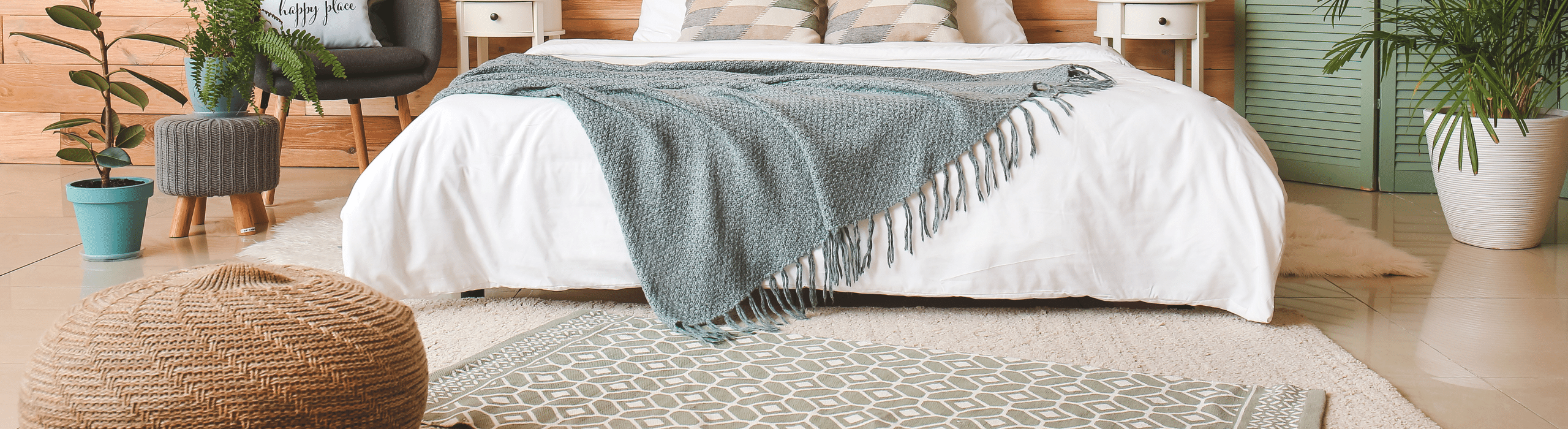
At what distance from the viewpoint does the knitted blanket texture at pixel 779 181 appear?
71.0 inches

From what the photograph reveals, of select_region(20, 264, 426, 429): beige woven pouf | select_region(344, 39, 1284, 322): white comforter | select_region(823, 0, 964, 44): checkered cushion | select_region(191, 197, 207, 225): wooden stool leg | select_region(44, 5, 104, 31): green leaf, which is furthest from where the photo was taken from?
select_region(823, 0, 964, 44): checkered cushion

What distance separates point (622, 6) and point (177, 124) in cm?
165

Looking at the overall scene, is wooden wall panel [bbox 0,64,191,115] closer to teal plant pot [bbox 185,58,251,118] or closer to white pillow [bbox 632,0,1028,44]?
teal plant pot [bbox 185,58,251,118]

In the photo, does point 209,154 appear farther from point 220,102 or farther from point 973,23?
point 973,23

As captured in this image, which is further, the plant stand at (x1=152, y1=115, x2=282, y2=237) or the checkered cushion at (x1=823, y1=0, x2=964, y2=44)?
the checkered cushion at (x1=823, y1=0, x2=964, y2=44)

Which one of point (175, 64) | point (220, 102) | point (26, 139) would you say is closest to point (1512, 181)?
point (220, 102)

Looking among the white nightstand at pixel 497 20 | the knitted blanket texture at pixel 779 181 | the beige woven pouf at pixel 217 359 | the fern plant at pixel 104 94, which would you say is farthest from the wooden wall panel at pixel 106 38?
the beige woven pouf at pixel 217 359

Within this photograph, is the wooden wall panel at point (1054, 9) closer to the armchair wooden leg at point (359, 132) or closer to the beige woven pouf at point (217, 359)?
the armchair wooden leg at point (359, 132)

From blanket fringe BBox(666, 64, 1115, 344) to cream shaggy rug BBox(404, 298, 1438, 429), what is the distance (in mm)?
69

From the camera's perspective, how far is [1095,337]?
177 centimetres

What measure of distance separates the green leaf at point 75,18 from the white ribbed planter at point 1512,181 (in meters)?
2.87

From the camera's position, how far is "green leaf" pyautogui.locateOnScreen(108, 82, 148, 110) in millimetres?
2246

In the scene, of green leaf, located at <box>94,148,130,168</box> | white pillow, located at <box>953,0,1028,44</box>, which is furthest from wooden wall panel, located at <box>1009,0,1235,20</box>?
green leaf, located at <box>94,148,130,168</box>

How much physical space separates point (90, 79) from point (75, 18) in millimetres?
124
